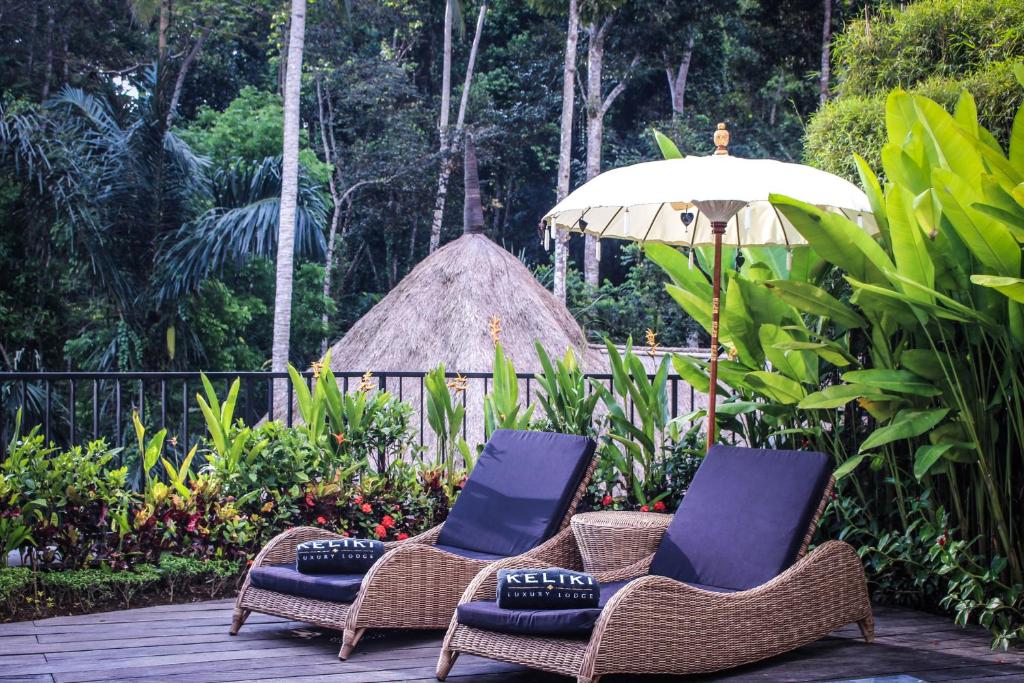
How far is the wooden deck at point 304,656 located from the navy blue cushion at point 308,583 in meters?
0.21

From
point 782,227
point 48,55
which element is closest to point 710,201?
point 782,227

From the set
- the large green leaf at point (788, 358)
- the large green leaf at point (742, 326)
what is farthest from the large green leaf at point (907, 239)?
the large green leaf at point (742, 326)

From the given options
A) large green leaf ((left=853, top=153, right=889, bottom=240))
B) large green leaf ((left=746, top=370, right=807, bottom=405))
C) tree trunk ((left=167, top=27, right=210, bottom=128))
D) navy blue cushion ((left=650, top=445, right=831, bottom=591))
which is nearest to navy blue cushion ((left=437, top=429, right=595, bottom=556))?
navy blue cushion ((left=650, top=445, right=831, bottom=591))

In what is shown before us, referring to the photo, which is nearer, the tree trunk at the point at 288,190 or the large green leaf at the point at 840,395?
the large green leaf at the point at 840,395

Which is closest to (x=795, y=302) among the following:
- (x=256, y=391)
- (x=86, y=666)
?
(x=86, y=666)

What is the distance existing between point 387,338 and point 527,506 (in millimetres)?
5961

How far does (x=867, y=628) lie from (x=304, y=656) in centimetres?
215

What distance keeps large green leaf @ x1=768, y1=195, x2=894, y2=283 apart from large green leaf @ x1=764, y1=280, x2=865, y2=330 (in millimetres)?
148

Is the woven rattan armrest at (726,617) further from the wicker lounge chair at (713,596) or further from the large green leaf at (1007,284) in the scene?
the large green leaf at (1007,284)

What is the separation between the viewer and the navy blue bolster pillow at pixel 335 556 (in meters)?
3.98

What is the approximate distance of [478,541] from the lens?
4.36 m

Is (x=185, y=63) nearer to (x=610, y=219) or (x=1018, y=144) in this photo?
(x=610, y=219)

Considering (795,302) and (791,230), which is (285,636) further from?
(791,230)

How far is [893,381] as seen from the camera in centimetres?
419
